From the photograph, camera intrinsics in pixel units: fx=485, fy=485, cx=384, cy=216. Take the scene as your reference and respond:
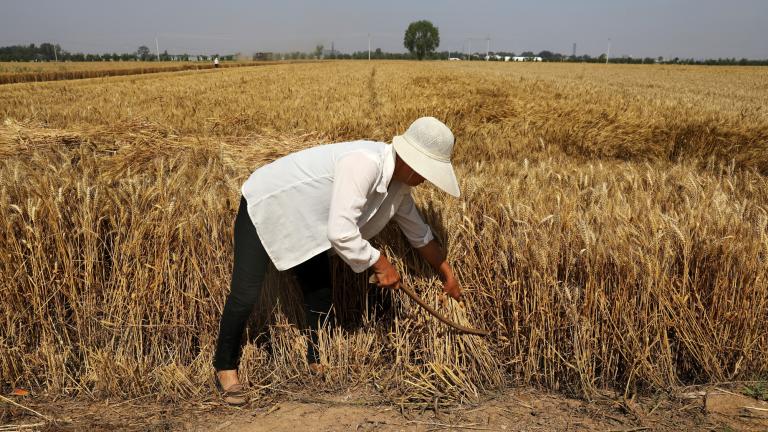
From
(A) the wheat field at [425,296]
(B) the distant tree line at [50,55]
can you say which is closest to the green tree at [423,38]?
(B) the distant tree line at [50,55]

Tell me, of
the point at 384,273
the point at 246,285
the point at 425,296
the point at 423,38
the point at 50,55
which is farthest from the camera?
the point at 423,38

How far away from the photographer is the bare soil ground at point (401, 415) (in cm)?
214

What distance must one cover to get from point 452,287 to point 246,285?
3.22 feet

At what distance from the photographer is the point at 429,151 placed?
1932 millimetres

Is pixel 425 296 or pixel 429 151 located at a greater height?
pixel 429 151

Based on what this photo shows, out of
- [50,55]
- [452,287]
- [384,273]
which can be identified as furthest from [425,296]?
[50,55]

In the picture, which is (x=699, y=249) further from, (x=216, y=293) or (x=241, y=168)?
(x=241, y=168)

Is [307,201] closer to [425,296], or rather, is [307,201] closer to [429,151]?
[429,151]

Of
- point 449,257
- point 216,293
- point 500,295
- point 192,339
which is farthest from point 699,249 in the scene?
point 192,339

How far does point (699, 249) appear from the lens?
7.43 ft

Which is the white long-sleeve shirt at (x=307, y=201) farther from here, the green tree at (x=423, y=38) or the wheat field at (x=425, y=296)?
the green tree at (x=423, y=38)

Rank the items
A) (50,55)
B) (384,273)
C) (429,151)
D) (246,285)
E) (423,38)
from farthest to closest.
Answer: (423,38)
(50,55)
(246,285)
(384,273)
(429,151)

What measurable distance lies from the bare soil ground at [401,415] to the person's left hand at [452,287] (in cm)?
53

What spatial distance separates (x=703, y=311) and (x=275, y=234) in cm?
202
